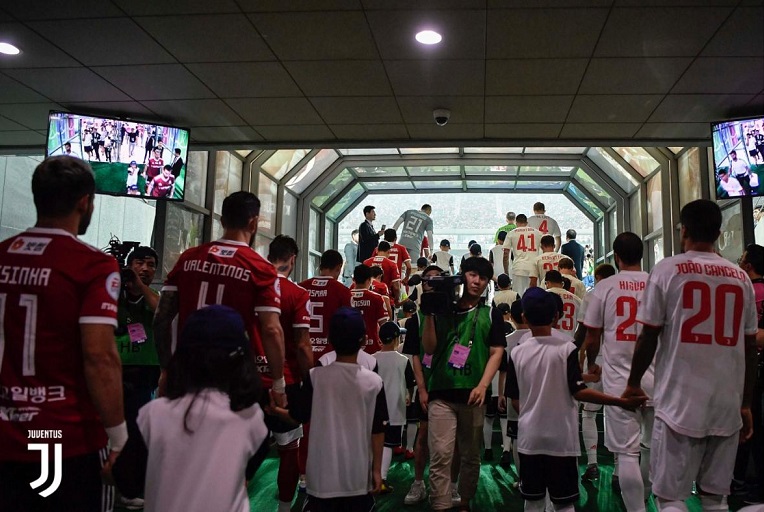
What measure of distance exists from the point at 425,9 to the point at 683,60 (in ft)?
7.93

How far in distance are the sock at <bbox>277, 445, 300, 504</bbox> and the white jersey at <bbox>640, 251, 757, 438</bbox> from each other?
6.97ft

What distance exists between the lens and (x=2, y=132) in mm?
7680

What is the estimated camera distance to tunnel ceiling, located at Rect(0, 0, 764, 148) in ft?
15.3

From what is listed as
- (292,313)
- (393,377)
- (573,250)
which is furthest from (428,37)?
(573,250)

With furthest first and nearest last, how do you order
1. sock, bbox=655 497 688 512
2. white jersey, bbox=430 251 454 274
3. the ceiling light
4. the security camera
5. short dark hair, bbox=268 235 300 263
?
white jersey, bbox=430 251 454 274, the security camera, the ceiling light, short dark hair, bbox=268 235 300 263, sock, bbox=655 497 688 512

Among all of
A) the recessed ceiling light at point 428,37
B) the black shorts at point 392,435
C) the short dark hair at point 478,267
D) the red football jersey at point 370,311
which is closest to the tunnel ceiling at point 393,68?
the recessed ceiling light at point 428,37

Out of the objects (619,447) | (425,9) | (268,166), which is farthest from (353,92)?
(268,166)

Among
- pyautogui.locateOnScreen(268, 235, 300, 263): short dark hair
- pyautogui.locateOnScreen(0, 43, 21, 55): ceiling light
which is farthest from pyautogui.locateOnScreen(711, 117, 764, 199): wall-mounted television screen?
pyautogui.locateOnScreen(0, 43, 21, 55): ceiling light

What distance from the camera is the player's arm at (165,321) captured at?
10.4 feet

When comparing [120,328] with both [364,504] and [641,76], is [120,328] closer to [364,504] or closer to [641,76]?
[364,504]

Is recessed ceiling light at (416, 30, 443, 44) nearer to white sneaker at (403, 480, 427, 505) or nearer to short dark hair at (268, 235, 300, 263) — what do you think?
short dark hair at (268, 235, 300, 263)

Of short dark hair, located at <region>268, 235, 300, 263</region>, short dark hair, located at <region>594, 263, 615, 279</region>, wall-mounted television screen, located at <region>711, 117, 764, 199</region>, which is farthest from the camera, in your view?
wall-mounted television screen, located at <region>711, 117, 764, 199</region>

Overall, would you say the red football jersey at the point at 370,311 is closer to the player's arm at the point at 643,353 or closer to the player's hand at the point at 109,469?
the player's arm at the point at 643,353

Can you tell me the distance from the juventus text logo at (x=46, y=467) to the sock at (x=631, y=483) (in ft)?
10.3
